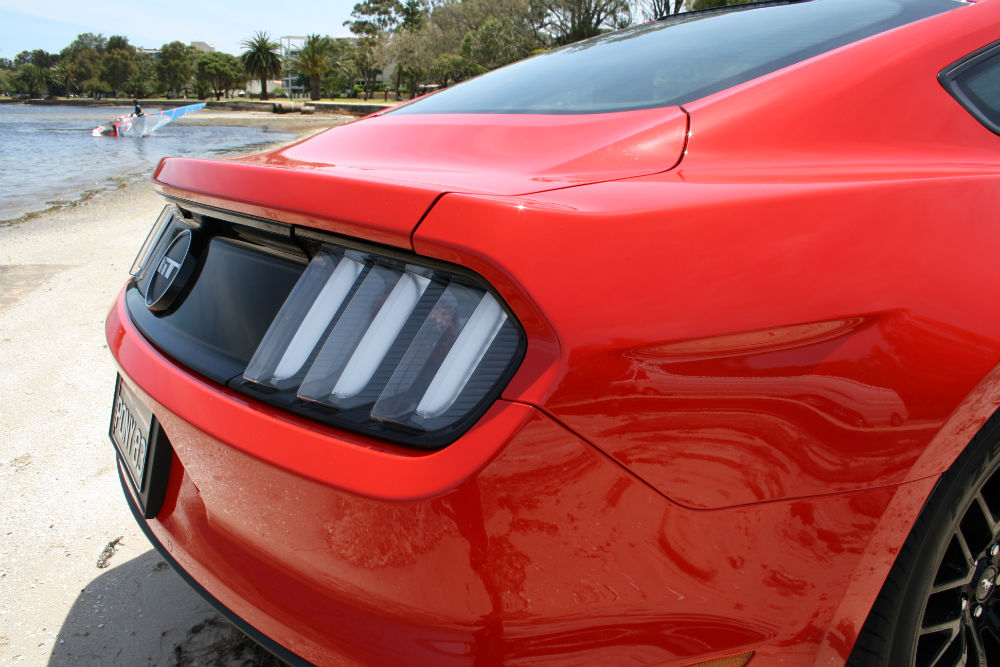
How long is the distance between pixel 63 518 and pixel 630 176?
2.32m

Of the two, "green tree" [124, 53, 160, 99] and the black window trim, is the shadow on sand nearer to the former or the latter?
the black window trim

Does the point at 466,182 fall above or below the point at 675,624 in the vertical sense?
above

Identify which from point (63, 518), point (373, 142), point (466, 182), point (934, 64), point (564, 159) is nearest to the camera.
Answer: point (466, 182)

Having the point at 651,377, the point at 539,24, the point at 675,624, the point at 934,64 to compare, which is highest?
the point at 539,24

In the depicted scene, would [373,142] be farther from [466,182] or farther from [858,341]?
[858,341]

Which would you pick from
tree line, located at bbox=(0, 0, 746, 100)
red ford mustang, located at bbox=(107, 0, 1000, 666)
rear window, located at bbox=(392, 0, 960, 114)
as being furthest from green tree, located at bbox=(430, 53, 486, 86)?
red ford mustang, located at bbox=(107, 0, 1000, 666)

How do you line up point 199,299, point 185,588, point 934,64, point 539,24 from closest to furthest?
point 199,299 < point 934,64 < point 185,588 < point 539,24

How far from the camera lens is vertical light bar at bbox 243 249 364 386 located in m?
1.04

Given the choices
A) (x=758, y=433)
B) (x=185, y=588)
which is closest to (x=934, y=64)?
(x=758, y=433)

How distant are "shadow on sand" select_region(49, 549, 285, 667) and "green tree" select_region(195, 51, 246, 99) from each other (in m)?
103

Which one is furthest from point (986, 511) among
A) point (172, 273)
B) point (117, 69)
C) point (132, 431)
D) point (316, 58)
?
point (117, 69)

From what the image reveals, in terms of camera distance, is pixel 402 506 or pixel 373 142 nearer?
pixel 402 506

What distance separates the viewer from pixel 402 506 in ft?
2.99

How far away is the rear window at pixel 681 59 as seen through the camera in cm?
148
